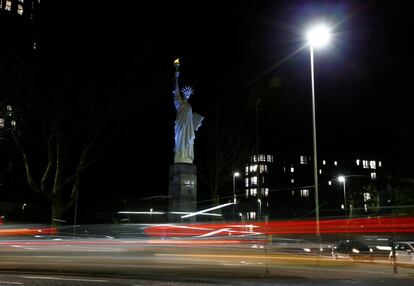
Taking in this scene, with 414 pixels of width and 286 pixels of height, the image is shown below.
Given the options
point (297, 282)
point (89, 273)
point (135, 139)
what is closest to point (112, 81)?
point (135, 139)

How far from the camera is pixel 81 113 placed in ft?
102

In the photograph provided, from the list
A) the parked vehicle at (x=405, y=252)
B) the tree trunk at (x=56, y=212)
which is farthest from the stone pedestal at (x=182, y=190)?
the parked vehicle at (x=405, y=252)

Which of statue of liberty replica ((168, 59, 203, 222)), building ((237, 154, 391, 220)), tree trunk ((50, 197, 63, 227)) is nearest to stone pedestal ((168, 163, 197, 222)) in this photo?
statue of liberty replica ((168, 59, 203, 222))

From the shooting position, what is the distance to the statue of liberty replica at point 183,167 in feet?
101

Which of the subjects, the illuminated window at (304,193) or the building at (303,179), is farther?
the illuminated window at (304,193)

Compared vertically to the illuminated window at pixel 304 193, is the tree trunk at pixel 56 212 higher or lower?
lower

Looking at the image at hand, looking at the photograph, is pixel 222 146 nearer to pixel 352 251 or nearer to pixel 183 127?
pixel 183 127

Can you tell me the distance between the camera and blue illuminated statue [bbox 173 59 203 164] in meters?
32.3

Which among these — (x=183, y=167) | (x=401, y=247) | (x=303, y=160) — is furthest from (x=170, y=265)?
(x=303, y=160)

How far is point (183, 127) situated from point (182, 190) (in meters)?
4.50

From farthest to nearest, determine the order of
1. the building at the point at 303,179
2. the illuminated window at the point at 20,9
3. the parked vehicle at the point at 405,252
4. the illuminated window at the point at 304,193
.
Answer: the illuminated window at the point at 304,193
the building at the point at 303,179
the illuminated window at the point at 20,9
the parked vehicle at the point at 405,252

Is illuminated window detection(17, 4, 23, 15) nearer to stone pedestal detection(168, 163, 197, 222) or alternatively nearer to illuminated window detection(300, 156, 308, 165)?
stone pedestal detection(168, 163, 197, 222)

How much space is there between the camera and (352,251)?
21969 mm

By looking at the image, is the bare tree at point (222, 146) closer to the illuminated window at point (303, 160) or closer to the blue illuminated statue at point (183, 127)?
the blue illuminated statue at point (183, 127)
